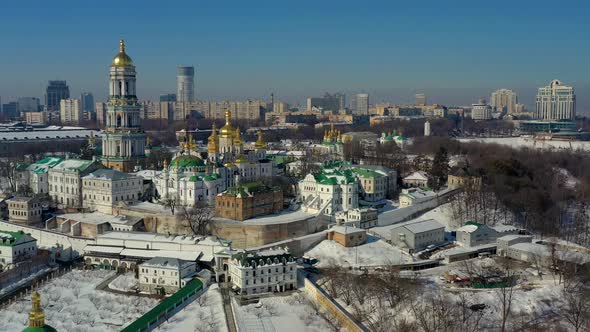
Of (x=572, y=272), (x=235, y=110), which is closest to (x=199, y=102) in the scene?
(x=235, y=110)

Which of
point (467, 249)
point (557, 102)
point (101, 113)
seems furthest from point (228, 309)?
point (101, 113)

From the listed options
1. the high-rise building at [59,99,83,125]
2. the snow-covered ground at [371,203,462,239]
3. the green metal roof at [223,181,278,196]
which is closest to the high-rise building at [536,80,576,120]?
the snow-covered ground at [371,203,462,239]

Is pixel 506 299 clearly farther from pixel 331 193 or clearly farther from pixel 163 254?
pixel 163 254

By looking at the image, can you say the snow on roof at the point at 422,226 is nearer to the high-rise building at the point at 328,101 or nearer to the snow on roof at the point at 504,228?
the snow on roof at the point at 504,228

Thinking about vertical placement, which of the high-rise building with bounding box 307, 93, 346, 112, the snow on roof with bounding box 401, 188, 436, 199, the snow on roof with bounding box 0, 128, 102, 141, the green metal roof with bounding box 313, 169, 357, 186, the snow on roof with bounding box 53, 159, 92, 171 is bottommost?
the snow on roof with bounding box 401, 188, 436, 199

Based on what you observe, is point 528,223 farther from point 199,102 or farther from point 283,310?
→ point 199,102

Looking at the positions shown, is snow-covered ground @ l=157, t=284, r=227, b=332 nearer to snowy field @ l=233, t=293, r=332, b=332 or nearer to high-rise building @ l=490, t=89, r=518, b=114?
snowy field @ l=233, t=293, r=332, b=332
